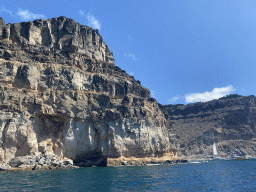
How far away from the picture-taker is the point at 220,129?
169 m

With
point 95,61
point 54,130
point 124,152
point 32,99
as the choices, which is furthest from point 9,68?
point 124,152

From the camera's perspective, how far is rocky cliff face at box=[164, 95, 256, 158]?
155625mm

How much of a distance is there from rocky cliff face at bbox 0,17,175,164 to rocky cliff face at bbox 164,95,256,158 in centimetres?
8327

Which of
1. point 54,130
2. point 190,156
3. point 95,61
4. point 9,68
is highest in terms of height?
point 95,61

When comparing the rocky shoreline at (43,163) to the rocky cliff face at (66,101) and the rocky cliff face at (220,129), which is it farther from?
the rocky cliff face at (220,129)

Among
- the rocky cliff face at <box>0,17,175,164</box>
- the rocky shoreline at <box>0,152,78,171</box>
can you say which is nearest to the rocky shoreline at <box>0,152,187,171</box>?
the rocky shoreline at <box>0,152,78,171</box>

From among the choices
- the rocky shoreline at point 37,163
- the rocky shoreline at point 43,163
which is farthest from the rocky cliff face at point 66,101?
the rocky shoreline at point 37,163

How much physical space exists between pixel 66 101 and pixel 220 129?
13776cm

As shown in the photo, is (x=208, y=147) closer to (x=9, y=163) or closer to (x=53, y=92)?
(x=53, y=92)

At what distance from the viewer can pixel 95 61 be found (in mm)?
80062

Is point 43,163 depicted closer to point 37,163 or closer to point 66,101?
point 37,163

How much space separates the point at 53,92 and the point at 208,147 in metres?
128

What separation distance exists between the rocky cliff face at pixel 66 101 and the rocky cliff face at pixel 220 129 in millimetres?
83273

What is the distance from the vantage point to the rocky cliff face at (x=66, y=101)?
55625 millimetres
